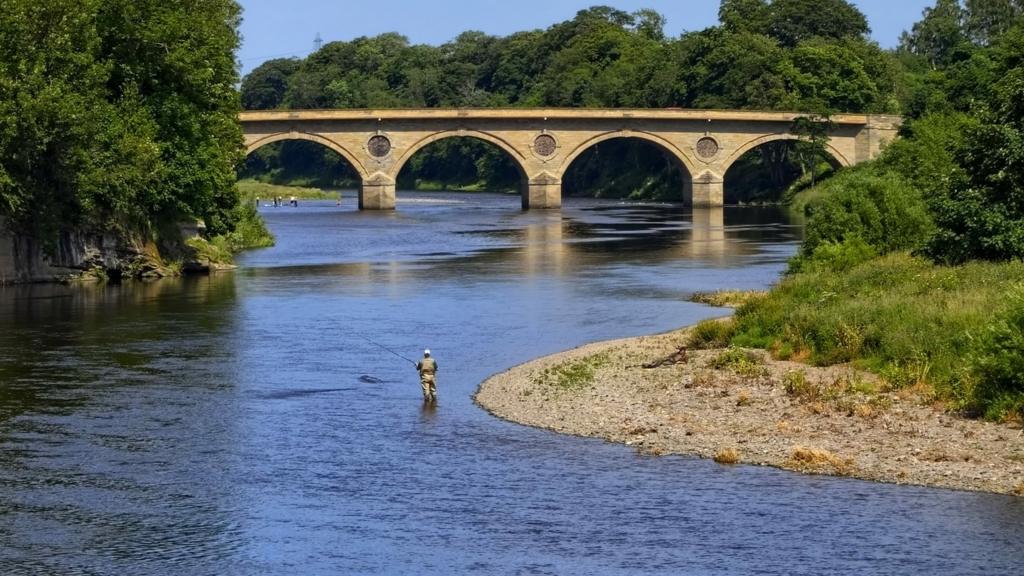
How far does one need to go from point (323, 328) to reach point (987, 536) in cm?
2940

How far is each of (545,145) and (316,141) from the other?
63.0 ft

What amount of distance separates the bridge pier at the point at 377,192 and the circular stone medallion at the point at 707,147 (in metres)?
26.3

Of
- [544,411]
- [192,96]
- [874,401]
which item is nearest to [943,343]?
[874,401]

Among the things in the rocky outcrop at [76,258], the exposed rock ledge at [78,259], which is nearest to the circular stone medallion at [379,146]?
the exposed rock ledge at [78,259]

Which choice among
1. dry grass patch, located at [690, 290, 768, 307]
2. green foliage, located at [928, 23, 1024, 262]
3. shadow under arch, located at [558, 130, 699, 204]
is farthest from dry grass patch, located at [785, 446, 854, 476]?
shadow under arch, located at [558, 130, 699, 204]

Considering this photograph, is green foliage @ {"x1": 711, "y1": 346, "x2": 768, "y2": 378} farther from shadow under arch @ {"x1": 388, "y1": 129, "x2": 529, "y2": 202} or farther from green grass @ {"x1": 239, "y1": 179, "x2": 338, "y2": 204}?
green grass @ {"x1": 239, "y1": 179, "x2": 338, "y2": 204}

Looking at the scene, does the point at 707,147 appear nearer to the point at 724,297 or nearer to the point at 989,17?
the point at 989,17

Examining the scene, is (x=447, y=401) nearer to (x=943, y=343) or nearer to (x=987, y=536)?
(x=943, y=343)

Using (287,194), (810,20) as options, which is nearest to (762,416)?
(287,194)

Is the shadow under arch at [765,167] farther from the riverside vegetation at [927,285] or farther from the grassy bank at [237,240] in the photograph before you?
the riverside vegetation at [927,285]

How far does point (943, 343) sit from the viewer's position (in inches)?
1384

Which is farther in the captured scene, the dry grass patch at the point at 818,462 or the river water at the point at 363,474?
the dry grass patch at the point at 818,462

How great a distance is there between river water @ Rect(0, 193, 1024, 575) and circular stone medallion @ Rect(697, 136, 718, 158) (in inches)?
2977

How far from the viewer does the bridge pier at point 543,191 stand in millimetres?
130000
